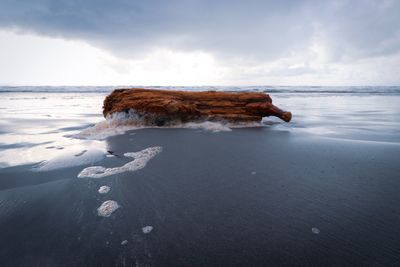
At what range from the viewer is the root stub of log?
7336 millimetres

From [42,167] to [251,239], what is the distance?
336 cm

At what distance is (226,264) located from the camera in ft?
5.52

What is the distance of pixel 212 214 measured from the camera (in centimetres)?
229

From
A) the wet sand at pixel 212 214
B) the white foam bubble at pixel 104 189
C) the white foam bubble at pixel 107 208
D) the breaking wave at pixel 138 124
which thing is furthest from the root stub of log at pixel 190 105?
the white foam bubble at pixel 107 208

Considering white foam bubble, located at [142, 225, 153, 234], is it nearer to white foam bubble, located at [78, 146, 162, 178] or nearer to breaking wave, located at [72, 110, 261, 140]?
white foam bubble, located at [78, 146, 162, 178]

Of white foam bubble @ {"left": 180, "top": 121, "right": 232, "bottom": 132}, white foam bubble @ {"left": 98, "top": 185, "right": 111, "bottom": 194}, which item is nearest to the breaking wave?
white foam bubble @ {"left": 180, "top": 121, "right": 232, "bottom": 132}

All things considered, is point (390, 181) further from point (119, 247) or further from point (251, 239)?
point (119, 247)

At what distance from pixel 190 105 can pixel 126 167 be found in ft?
14.2

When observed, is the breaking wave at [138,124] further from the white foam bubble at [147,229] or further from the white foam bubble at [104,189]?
the white foam bubble at [147,229]

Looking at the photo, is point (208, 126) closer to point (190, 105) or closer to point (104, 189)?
point (190, 105)

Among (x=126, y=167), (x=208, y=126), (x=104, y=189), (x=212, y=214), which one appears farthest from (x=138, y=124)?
(x=212, y=214)

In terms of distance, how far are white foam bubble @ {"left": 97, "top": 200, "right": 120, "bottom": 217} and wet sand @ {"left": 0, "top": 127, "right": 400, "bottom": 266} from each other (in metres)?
0.05

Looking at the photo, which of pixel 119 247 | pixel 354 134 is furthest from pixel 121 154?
pixel 354 134

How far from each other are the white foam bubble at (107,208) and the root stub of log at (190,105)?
16.4ft
